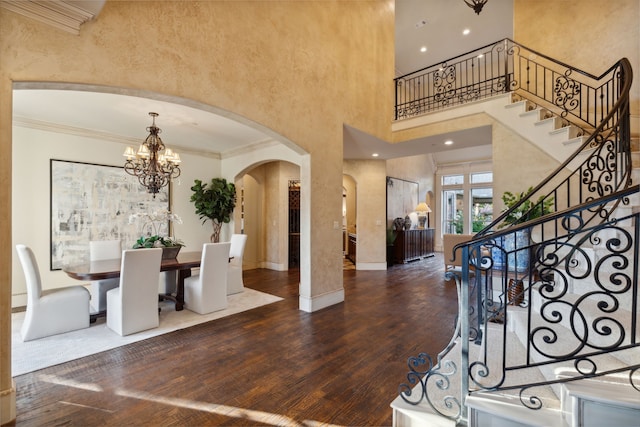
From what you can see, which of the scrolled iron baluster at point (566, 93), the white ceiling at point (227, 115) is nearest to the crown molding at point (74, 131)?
the white ceiling at point (227, 115)

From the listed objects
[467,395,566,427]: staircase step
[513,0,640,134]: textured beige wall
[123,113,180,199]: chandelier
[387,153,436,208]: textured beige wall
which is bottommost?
[467,395,566,427]: staircase step

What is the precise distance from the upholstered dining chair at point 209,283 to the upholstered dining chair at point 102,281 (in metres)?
1.06

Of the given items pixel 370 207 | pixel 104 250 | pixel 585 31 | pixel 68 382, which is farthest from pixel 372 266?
pixel 68 382

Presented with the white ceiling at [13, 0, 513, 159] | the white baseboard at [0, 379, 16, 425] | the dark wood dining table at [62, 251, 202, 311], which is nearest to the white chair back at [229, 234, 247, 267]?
the dark wood dining table at [62, 251, 202, 311]

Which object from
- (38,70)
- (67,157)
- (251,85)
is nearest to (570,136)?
(251,85)

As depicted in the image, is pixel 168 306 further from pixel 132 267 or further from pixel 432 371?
pixel 432 371

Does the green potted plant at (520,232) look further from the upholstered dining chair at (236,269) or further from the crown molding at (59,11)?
the crown molding at (59,11)

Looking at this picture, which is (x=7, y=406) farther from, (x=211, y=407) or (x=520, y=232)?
(x=520, y=232)

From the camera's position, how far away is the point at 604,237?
285 cm

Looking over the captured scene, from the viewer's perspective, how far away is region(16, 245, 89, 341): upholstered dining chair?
3.06 meters

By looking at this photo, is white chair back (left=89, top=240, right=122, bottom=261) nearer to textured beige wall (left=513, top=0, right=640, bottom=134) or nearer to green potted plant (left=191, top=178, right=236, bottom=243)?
green potted plant (left=191, top=178, right=236, bottom=243)

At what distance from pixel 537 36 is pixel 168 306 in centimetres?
794

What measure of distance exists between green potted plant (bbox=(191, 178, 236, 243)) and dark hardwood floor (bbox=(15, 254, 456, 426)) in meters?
3.15

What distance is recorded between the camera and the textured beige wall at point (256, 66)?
2.02 m
